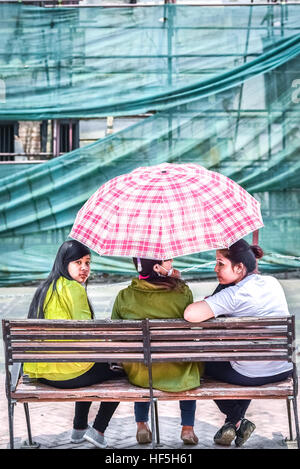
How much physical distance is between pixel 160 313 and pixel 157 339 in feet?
0.62

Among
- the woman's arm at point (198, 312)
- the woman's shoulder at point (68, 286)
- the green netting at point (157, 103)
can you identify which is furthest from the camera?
the green netting at point (157, 103)

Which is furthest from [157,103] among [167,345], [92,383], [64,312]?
Answer: [167,345]

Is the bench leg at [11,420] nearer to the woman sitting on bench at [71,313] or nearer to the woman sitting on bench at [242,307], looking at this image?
the woman sitting on bench at [71,313]

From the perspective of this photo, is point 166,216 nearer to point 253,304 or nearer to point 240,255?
point 240,255

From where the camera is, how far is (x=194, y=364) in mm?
4352

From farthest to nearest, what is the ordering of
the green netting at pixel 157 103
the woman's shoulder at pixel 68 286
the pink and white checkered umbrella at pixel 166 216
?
the green netting at pixel 157 103 → the woman's shoulder at pixel 68 286 → the pink and white checkered umbrella at pixel 166 216

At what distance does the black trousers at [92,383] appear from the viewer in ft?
14.3

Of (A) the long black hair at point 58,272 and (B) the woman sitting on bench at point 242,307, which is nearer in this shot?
(B) the woman sitting on bench at point 242,307

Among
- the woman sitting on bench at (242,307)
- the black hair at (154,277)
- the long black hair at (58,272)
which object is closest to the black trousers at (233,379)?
the woman sitting on bench at (242,307)

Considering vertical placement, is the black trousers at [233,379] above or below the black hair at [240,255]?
below

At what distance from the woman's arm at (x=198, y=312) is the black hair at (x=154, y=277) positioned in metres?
0.18

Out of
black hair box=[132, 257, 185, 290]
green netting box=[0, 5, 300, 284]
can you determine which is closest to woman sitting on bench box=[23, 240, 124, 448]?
black hair box=[132, 257, 185, 290]

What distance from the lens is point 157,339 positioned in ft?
13.8

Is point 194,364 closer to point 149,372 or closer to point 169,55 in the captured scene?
point 149,372
